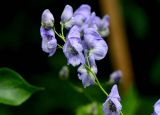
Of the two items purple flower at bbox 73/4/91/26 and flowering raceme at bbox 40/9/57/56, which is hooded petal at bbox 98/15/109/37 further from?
flowering raceme at bbox 40/9/57/56

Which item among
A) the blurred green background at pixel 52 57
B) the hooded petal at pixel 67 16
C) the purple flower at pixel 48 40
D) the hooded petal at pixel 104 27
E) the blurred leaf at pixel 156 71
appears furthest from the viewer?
the blurred leaf at pixel 156 71

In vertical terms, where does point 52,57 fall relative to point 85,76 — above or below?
above

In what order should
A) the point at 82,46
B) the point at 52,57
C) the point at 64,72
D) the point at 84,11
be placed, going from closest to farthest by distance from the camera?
the point at 82,46 < the point at 84,11 < the point at 64,72 < the point at 52,57

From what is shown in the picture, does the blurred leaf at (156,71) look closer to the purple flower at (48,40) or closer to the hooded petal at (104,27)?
the hooded petal at (104,27)

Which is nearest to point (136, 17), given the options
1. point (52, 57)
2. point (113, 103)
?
point (52, 57)

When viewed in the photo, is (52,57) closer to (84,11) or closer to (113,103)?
(84,11)

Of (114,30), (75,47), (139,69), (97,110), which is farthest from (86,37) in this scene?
(139,69)

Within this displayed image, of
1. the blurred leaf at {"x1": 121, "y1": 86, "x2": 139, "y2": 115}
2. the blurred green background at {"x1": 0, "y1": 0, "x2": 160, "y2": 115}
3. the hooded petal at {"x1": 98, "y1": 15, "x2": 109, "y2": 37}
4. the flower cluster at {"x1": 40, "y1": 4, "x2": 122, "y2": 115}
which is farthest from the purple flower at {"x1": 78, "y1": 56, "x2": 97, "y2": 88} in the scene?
the blurred green background at {"x1": 0, "y1": 0, "x2": 160, "y2": 115}

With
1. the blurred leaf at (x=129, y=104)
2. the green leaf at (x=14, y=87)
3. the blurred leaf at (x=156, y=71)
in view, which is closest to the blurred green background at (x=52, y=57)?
the blurred leaf at (x=156, y=71)

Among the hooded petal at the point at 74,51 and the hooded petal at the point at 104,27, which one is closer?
the hooded petal at the point at 74,51
